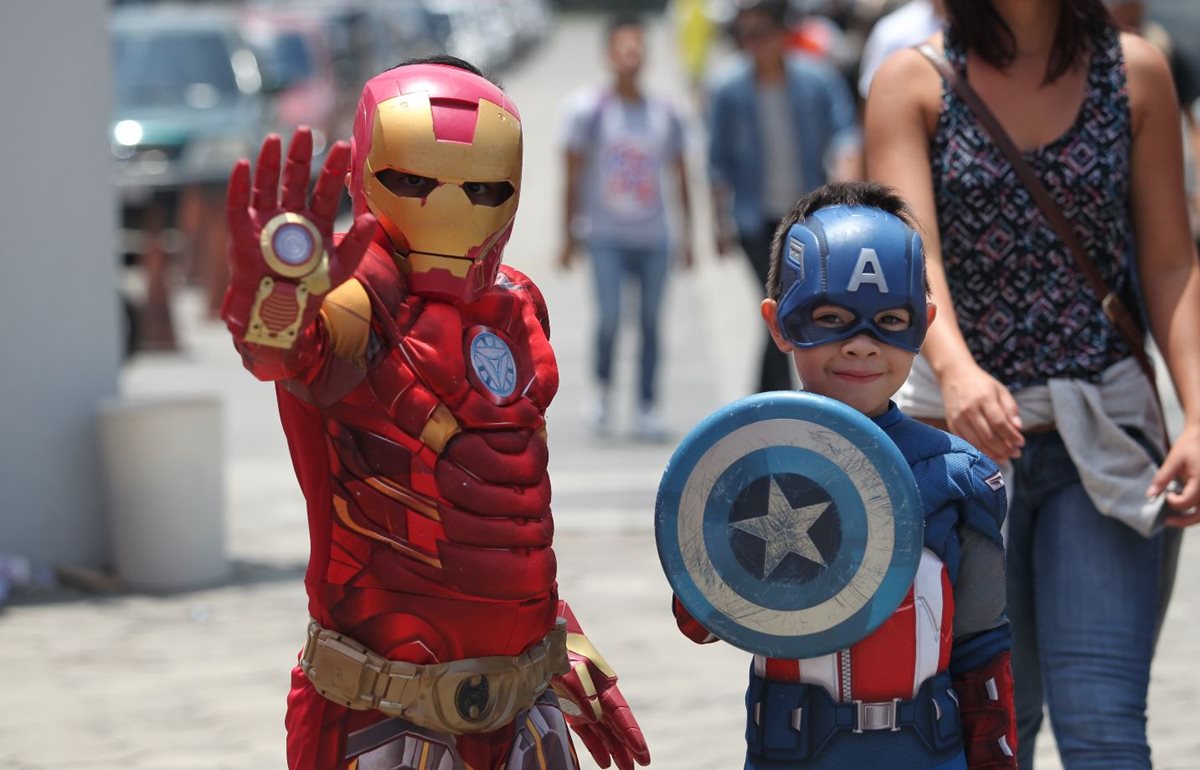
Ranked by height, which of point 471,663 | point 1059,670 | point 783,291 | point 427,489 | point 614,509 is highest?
point 783,291

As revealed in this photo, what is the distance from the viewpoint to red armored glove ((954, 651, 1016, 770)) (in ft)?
8.96

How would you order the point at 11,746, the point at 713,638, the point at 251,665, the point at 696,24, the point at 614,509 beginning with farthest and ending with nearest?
1. the point at 696,24
2. the point at 614,509
3. the point at 251,665
4. the point at 11,746
5. the point at 713,638

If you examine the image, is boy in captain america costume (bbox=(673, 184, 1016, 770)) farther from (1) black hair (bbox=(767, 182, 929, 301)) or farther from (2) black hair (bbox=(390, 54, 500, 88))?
(2) black hair (bbox=(390, 54, 500, 88))

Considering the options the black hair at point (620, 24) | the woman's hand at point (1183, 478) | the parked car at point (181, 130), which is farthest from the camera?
the parked car at point (181, 130)

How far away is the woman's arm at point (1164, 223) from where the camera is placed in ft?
11.3

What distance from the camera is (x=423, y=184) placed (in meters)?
2.79

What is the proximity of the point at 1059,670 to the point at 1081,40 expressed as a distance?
1.14 m

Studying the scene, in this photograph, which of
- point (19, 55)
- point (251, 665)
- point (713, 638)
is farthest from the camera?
point (19, 55)

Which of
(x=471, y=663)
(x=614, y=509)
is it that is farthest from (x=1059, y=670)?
(x=614, y=509)

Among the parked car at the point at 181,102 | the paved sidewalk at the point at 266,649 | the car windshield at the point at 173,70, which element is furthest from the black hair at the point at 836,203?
the car windshield at the point at 173,70

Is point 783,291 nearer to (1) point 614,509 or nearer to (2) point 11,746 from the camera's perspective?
(2) point 11,746

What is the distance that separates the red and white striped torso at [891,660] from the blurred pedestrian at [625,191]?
22.5 feet

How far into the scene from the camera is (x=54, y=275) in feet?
22.7

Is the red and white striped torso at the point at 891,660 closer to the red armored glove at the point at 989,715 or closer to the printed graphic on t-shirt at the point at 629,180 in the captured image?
the red armored glove at the point at 989,715
